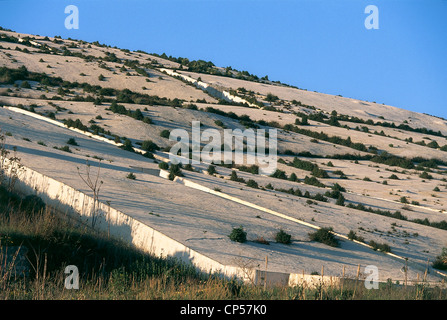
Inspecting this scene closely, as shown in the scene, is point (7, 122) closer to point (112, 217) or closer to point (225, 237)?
point (112, 217)

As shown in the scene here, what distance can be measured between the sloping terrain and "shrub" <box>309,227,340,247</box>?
1.43ft

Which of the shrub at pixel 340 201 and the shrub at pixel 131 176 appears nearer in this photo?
the shrub at pixel 131 176

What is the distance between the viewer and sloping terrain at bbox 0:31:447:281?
19.5 m

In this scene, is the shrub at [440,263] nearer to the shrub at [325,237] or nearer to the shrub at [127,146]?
the shrub at [325,237]

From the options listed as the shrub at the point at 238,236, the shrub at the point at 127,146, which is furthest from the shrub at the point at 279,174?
the shrub at the point at 238,236

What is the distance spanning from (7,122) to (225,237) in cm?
2139

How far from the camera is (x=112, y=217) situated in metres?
17.6

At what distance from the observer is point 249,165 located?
1499 inches

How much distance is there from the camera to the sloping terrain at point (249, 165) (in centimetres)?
1948

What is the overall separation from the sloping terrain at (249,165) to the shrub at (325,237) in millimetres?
436

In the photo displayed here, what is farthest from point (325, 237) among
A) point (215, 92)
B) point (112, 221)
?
point (215, 92)

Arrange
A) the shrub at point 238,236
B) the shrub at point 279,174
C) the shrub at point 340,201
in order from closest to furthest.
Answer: the shrub at point 238,236 < the shrub at point 340,201 < the shrub at point 279,174

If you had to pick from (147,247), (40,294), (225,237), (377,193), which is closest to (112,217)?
(147,247)

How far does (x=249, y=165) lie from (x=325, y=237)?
17804 mm
